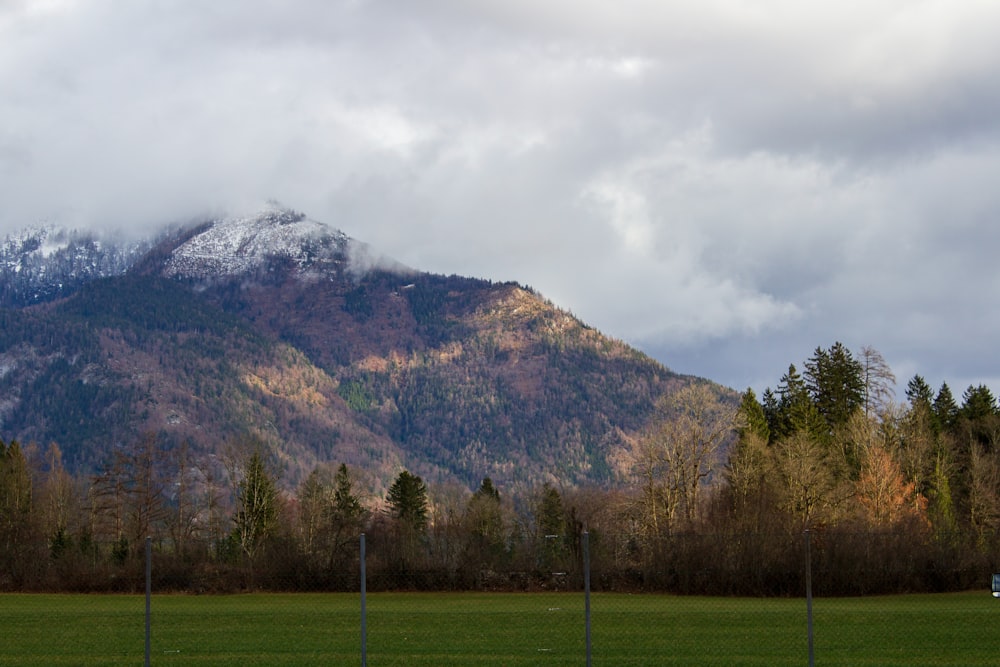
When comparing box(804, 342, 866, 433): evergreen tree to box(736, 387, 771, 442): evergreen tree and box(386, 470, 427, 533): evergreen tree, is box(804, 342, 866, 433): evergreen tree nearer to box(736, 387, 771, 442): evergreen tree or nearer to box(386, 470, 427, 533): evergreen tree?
box(736, 387, 771, 442): evergreen tree

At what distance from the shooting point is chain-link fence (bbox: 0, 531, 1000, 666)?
111 feet

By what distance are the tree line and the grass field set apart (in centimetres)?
192

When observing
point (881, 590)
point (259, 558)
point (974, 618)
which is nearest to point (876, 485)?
point (881, 590)

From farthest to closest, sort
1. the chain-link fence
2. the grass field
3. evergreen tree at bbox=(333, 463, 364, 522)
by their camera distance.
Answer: evergreen tree at bbox=(333, 463, 364, 522), the chain-link fence, the grass field

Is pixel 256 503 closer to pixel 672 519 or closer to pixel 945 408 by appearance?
pixel 672 519

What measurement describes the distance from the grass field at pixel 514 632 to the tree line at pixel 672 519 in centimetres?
192

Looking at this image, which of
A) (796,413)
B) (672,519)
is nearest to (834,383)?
(796,413)

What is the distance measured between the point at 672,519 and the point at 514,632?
4469cm

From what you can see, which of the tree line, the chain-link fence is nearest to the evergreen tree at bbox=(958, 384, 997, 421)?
the tree line

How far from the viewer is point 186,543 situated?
8888 centimetres

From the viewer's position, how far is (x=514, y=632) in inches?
1724

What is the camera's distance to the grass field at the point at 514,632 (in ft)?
111

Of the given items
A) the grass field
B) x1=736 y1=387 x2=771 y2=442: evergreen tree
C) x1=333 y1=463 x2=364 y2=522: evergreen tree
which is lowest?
the grass field

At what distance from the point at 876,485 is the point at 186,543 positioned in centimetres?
5627
